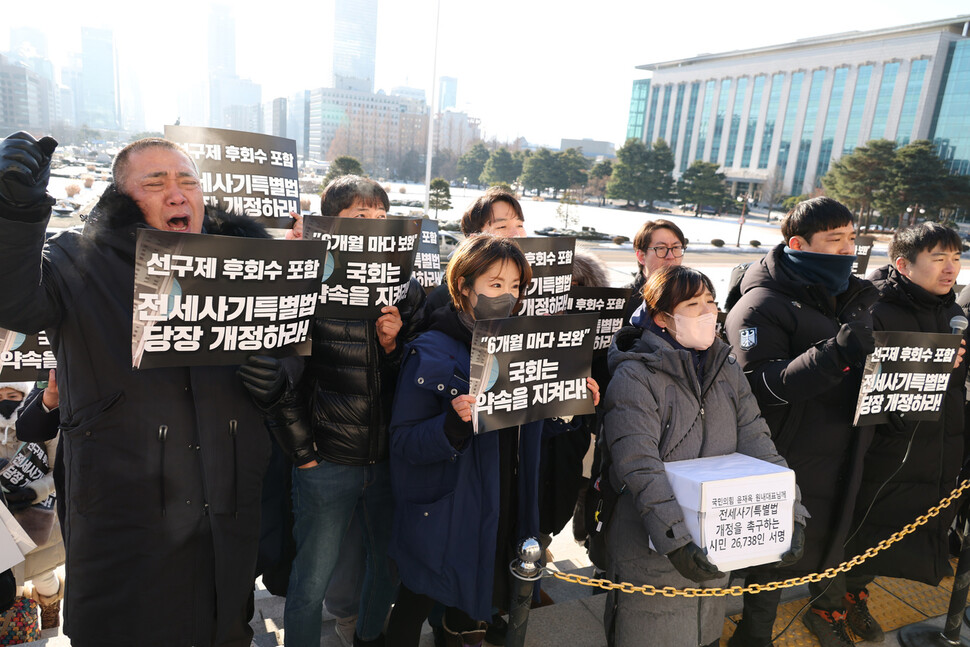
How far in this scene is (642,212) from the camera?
61.9 meters

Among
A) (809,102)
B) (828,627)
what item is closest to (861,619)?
(828,627)

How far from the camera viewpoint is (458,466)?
2.24m

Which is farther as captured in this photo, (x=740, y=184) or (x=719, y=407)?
A: (x=740, y=184)

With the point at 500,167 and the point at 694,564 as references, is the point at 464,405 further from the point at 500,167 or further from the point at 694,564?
the point at 500,167

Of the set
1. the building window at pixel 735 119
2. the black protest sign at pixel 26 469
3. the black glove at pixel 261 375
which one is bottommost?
the black protest sign at pixel 26 469

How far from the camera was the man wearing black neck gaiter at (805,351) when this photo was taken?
2773 mm

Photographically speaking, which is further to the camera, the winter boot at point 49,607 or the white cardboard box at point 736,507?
the winter boot at point 49,607

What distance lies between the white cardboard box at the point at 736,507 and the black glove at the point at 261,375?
1.39m

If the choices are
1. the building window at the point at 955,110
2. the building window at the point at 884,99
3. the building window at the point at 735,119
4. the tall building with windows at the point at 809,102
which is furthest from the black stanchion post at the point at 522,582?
the building window at the point at 735,119

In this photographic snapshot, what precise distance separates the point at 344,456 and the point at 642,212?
62.8 metres

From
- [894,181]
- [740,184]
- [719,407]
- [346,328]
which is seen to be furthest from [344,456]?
[740,184]

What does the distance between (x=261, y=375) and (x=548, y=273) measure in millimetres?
1627

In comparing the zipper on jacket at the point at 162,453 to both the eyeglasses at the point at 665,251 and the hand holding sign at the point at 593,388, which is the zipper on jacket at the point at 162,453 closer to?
the hand holding sign at the point at 593,388

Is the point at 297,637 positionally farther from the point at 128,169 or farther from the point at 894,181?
the point at 894,181
